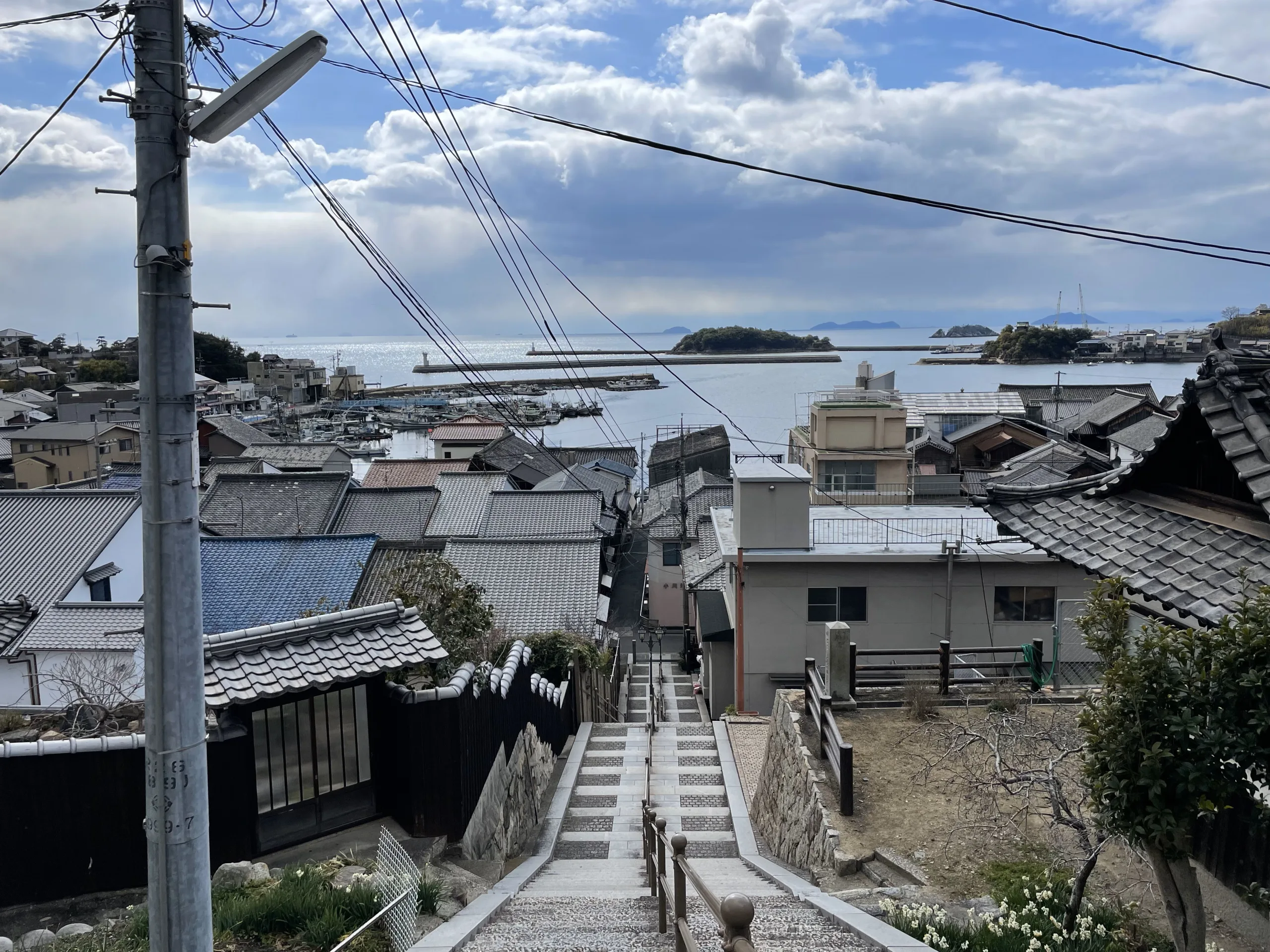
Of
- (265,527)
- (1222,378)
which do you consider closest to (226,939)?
(1222,378)

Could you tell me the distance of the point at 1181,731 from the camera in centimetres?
444

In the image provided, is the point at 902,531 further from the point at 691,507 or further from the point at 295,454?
the point at 295,454

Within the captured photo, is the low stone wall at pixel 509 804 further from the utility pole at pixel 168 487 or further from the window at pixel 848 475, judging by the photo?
the window at pixel 848 475

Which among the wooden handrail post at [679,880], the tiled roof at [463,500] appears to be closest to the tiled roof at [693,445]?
the tiled roof at [463,500]

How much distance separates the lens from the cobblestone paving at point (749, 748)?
13578 mm

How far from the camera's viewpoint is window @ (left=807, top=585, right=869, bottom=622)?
19.5 m

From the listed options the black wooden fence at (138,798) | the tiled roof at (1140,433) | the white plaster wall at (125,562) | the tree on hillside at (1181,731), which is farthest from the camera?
the tiled roof at (1140,433)

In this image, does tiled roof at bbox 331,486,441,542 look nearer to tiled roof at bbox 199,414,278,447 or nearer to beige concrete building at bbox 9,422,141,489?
beige concrete building at bbox 9,422,141,489

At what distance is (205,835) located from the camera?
12.8 ft

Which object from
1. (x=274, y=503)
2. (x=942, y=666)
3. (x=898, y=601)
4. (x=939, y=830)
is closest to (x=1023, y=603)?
(x=898, y=601)

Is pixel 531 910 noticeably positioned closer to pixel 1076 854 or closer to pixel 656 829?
pixel 656 829

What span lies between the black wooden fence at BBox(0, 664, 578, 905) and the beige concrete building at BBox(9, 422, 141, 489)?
141ft

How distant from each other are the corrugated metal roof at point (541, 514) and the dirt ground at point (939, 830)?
56.5 feet

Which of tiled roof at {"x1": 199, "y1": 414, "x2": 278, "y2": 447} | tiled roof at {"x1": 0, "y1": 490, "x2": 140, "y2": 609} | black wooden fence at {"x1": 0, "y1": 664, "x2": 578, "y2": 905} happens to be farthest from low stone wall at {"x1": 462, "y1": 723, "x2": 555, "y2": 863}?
tiled roof at {"x1": 199, "y1": 414, "x2": 278, "y2": 447}
